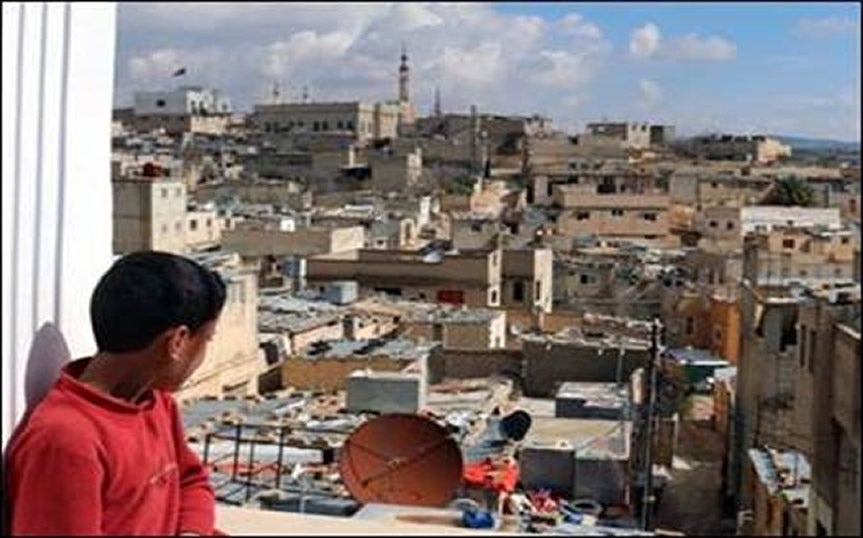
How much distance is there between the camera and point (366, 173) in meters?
25.4

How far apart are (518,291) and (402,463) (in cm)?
1186

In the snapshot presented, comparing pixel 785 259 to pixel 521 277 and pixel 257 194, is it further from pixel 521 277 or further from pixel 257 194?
pixel 257 194

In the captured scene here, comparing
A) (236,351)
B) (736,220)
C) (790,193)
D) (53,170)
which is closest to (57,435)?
(53,170)

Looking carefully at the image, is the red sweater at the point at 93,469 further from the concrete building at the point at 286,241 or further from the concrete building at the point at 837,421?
the concrete building at the point at 286,241

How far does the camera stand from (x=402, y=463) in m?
2.23

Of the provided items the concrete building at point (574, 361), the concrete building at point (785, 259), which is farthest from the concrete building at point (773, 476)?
the concrete building at point (785, 259)

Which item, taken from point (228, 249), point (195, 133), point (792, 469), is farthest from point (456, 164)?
point (792, 469)

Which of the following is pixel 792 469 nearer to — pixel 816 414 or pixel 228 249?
pixel 816 414

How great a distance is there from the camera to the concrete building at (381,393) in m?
7.04

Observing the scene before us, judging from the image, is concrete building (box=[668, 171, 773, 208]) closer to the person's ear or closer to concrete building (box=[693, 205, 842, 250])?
concrete building (box=[693, 205, 842, 250])

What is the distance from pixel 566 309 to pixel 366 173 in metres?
11.4

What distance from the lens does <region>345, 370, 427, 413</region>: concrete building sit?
7.04 meters

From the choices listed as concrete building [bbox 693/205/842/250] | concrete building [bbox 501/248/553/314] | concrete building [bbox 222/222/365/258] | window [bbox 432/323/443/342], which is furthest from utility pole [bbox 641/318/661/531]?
concrete building [bbox 693/205/842/250]

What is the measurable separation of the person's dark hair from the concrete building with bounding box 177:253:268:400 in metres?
7.09
